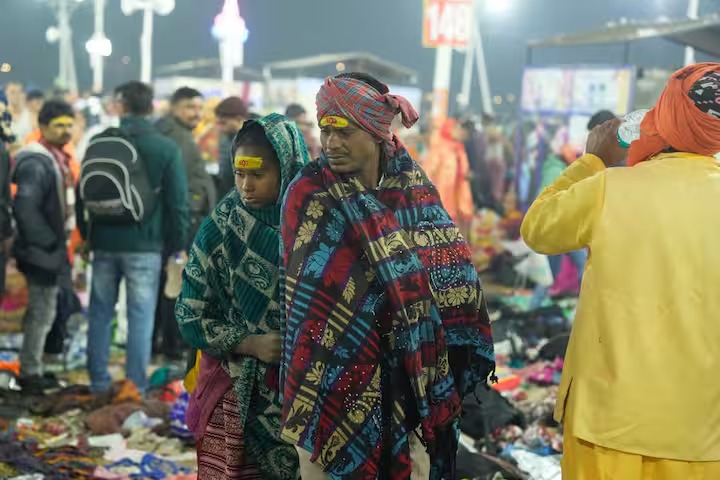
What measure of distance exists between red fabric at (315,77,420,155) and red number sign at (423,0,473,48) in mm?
9308

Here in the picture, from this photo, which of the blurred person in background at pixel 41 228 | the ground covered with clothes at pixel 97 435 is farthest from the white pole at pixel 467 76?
the ground covered with clothes at pixel 97 435

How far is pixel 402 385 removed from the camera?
8.55ft

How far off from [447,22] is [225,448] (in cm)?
951

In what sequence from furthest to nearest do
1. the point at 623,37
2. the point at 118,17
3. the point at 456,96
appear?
the point at 456,96 < the point at 118,17 < the point at 623,37

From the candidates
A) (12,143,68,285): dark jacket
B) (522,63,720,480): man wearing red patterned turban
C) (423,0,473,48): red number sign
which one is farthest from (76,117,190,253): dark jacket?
(423,0,473,48): red number sign

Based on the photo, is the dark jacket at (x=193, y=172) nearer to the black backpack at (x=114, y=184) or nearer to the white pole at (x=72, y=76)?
the black backpack at (x=114, y=184)

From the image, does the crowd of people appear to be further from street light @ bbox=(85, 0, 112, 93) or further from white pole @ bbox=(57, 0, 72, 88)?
white pole @ bbox=(57, 0, 72, 88)

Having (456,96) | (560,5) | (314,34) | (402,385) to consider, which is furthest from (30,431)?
(456,96)

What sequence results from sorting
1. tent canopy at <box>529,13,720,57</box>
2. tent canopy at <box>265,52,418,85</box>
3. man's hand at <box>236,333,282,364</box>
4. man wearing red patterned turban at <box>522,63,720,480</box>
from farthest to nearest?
tent canopy at <box>265,52,418,85</box> < tent canopy at <box>529,13,720,57</box> < man's hand at <box>236,333,282,364</box> < man wearing red patterned turban at <box>522,63,720,480</box>

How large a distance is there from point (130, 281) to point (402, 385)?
3454 mm

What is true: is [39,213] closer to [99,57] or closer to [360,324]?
[360,324]

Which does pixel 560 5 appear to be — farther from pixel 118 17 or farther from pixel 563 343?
pixel 563 343

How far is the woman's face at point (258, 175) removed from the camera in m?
2.95

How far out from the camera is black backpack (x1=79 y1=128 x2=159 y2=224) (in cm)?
546
